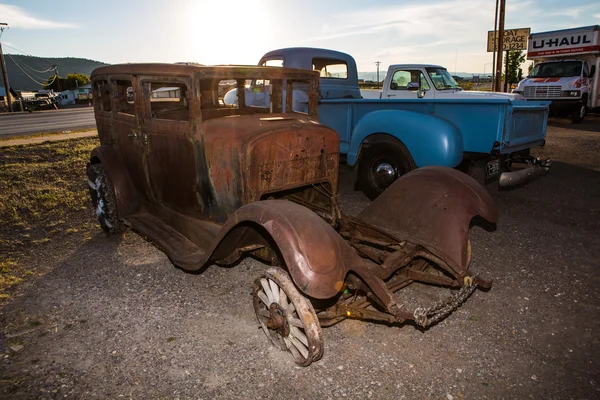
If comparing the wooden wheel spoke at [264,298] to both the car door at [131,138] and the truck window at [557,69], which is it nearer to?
the car door at [131,138]

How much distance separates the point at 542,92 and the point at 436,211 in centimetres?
1576

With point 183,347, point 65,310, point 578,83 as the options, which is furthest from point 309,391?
point 578,83

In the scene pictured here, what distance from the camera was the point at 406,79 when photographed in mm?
8688

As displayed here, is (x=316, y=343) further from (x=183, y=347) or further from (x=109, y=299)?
(x=109, y=299)

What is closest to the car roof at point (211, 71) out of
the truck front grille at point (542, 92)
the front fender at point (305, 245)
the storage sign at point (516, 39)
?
the front fender at point (305, 245)

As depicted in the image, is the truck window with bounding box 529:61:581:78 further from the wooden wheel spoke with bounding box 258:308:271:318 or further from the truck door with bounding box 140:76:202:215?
the wooden wheel spoke with bounding box 258:308:271:318

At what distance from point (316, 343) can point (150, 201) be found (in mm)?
2833

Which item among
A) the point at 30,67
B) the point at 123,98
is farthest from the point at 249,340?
the point at 30,67

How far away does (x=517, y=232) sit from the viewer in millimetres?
5035

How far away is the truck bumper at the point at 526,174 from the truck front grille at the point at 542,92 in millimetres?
12118

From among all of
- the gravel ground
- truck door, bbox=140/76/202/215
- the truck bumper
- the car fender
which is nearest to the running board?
the car fender

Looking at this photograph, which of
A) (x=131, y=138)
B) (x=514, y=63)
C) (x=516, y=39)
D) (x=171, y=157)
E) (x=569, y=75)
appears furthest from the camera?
(x=514, y=63)

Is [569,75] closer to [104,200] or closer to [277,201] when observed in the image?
[277,201]

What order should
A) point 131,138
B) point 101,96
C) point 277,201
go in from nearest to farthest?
point 277,201
point 131,138
point 101,96
